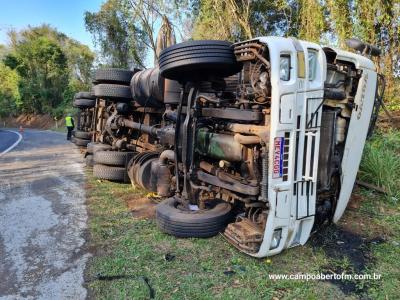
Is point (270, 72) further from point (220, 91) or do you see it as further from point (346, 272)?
point (346, 272)

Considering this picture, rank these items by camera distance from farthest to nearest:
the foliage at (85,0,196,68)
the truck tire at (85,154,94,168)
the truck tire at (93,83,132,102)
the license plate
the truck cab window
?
the foliage at (85,0,196,68) → the truck tire at (85,154,94,168) → the truck tire at (93,83,132,102) → the truck cab window → the license plate

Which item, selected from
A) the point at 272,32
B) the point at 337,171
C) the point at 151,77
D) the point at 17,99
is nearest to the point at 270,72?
the point at 337,171

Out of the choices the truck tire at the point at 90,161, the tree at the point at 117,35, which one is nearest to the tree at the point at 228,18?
the truck tire at the point at 90,161

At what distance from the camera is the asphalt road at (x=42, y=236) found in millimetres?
2797

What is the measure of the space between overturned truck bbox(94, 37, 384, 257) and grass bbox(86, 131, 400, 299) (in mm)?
155

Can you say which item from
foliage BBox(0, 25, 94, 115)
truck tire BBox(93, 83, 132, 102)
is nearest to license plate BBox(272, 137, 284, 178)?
truck tire BBox(93, 83, 132, 102)

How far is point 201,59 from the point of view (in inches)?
134

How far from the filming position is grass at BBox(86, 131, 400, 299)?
268 cm

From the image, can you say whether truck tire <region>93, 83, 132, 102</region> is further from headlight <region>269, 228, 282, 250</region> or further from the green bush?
headlight <region>269, 228, 282, 250</region>

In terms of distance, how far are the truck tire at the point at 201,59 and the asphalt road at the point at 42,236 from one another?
6.47 feet

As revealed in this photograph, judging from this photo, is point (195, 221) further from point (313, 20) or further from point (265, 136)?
point (313, 20)

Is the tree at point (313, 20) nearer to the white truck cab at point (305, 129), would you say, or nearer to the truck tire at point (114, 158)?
the truck tire at point (114, 158)

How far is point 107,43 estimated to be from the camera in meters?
30.5

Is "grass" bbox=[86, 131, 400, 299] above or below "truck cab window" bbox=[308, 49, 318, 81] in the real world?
below
